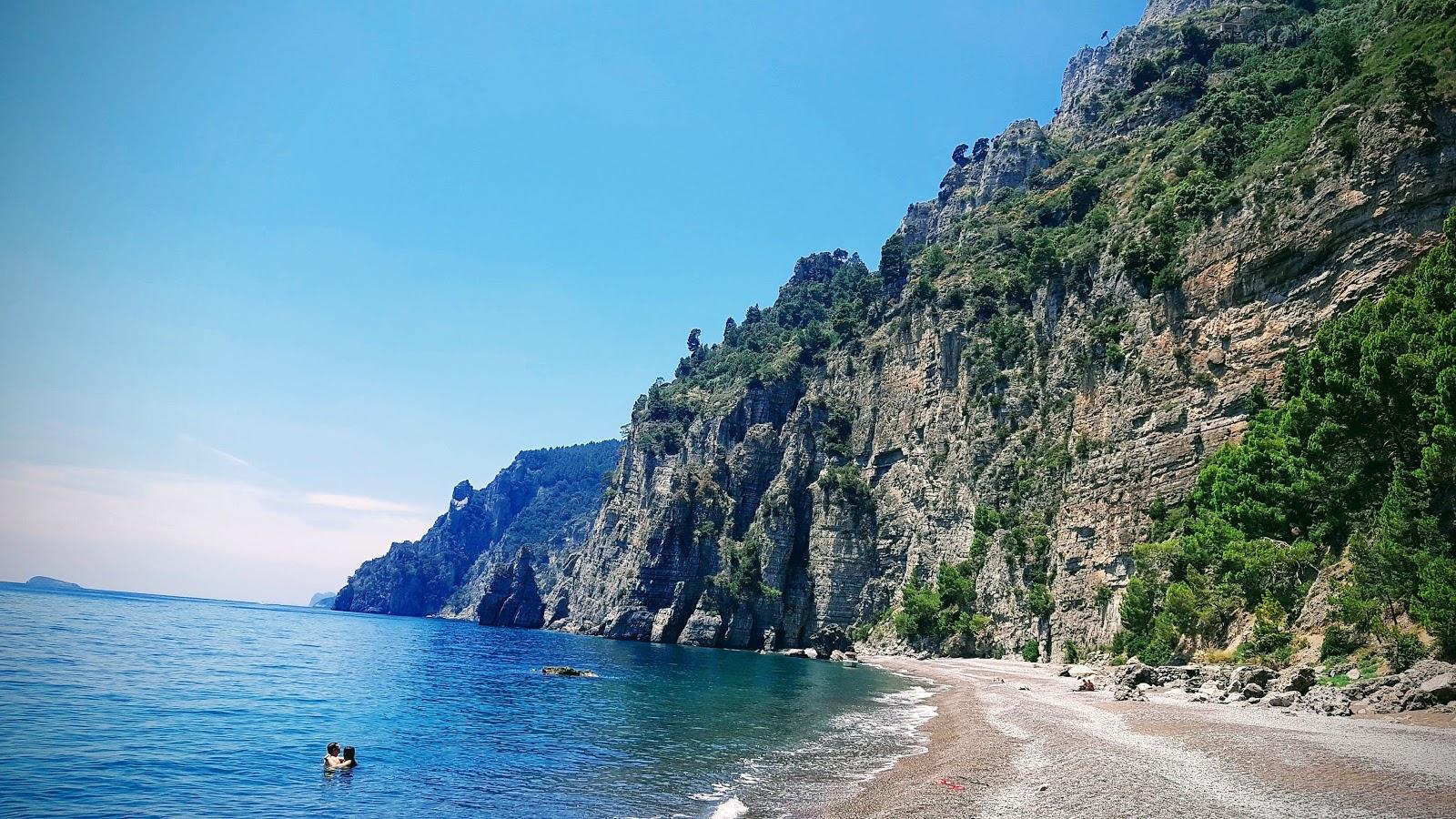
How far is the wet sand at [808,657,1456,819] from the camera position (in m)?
14.2

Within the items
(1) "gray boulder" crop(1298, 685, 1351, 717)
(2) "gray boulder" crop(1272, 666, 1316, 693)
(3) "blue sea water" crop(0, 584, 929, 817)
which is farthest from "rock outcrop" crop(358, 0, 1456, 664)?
(3) "blue sea water" crop(0, 584, 929, 817)

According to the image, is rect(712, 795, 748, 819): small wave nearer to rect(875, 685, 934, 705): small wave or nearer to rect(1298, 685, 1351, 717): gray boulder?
rect(1298, 685, 1351, 717): gray boulder

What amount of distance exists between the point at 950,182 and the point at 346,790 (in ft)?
543

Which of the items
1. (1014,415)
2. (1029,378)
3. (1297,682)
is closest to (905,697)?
(1297,682)

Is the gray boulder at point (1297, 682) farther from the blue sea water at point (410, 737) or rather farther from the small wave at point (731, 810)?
the small wave at point (731, 810)

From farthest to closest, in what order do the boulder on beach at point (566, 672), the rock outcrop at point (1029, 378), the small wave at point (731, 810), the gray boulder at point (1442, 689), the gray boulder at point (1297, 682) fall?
the boulder on beach at point (566, 672), the rock outcrop at point (1029, 378), the gray boulder at point (1297, 682), the gray boulder at point (1442, 689), the small wave at point (731, 810)

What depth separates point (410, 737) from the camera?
2852 centimetres

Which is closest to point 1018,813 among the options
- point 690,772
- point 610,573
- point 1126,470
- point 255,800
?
point 690,772

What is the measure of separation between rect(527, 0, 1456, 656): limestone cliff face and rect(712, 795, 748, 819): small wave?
162 feet

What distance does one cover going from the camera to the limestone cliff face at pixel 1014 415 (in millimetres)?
49188

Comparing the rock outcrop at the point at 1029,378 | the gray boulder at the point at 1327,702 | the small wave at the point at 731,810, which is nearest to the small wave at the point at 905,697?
the rock outcrop at the point at 1029,378

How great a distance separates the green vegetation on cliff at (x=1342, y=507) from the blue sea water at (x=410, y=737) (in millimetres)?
18059

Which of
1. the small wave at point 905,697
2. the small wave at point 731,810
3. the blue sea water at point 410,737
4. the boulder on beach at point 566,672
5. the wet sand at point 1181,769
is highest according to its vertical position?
the wet sand at point 1181,769

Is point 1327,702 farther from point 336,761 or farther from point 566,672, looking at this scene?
point 566,672
